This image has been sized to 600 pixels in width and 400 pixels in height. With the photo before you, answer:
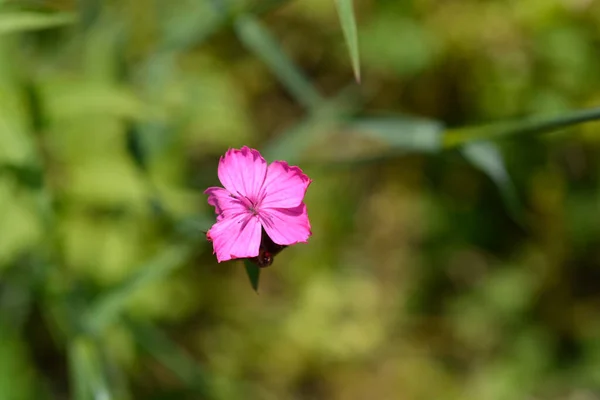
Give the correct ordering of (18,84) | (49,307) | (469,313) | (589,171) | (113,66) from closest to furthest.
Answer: (18,84)
(113,66)
(49,307)
(589,171)
(469,313)

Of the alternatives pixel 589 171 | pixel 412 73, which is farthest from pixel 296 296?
pixel 589 171

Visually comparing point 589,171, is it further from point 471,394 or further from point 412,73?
point 471,394

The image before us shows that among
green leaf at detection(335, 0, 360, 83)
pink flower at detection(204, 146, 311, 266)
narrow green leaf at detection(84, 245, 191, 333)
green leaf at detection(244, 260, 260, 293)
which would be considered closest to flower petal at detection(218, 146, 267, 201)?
pink flower at detection(204, 146, 311, 266)

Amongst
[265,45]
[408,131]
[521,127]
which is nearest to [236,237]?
[521,127]

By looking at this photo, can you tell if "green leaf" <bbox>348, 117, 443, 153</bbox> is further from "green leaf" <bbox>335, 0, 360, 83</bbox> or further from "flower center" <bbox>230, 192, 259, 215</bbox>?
"flower center" <bbox>230, 192, 259, 215</bbox>

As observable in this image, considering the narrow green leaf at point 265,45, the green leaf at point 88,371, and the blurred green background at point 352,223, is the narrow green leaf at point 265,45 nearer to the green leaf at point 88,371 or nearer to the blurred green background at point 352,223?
the blurred green background at point 352,223

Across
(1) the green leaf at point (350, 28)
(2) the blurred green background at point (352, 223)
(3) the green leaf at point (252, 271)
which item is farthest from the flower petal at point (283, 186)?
(2) the blurred green background at point (352, 223)
